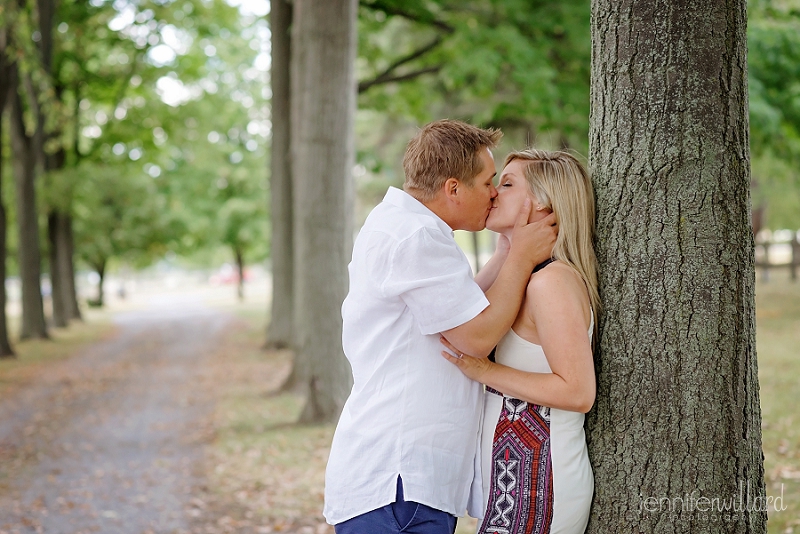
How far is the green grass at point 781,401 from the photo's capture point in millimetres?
6223

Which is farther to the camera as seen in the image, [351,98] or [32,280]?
[32,280]

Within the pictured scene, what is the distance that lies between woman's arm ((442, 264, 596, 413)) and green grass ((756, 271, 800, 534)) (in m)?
3.68

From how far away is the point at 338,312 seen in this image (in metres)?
10.1

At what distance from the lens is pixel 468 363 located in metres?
2.81

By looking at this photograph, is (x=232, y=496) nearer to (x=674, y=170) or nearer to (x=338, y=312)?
(x=338, y=312)

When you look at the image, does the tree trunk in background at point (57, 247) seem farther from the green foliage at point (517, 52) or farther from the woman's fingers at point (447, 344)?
the woman's fingers at point (447, 344)

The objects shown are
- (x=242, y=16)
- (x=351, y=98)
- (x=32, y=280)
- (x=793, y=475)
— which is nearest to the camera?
(x=793, y=475)

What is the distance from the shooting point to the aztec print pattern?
9.26ft

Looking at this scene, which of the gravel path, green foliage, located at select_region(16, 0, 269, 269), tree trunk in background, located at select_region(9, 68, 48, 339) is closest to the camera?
the gravel path

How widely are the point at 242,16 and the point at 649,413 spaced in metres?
25.0

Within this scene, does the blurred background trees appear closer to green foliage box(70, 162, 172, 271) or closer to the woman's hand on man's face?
green foliage box(70, 162, 172, 271)

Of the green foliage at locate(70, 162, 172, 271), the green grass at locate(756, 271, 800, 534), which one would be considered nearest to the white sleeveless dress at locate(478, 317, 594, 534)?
the green grass at locate(756, 271, 800, 534)

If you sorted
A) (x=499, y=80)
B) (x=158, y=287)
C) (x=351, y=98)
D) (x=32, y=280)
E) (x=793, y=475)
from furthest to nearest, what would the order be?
(x=158, y=287), (x=32, y=280), (x=499, y=80), (x=351, y=98), (x=793, y=475)

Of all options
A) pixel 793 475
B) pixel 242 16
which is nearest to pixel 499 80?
pixel 793 475
